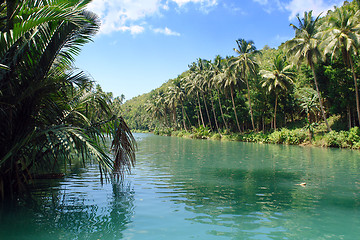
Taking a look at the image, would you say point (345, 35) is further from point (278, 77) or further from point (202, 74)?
point (202, 74)

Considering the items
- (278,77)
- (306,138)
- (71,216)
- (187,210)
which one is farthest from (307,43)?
(71,216)

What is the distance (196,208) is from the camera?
7262 millimetres

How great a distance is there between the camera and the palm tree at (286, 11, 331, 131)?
31422 mm

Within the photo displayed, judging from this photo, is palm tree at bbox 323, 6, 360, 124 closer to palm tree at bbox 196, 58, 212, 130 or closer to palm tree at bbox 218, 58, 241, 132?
palm tree at bbox 218, 58, 241, 132

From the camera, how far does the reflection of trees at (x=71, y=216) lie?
5379 mm

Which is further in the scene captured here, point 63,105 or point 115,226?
point 63,105

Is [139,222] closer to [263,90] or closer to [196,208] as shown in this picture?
[196,208]

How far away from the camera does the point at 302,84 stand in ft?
137

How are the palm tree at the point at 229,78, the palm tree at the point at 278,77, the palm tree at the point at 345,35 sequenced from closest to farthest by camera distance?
the palm tree at the point at 345,35, the palm tree at the point at 278,77, the palm tree at the point at 229,78

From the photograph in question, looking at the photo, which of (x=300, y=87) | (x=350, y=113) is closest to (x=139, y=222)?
(x=350, y=113)

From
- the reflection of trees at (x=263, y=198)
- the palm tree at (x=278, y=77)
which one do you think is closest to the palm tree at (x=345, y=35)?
the palm tree at (x=278, y=77)

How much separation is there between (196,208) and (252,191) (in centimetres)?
303

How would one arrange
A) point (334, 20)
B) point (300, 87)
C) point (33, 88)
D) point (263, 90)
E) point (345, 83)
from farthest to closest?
1. point (263, 90)
2. point (300, 87)
3. point (345, 83)
4. point (334, 20)
5. point (33, 88)

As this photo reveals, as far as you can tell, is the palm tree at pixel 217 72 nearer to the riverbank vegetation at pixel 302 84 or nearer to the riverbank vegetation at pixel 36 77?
the riverbank vegetation at pixel 302 84
